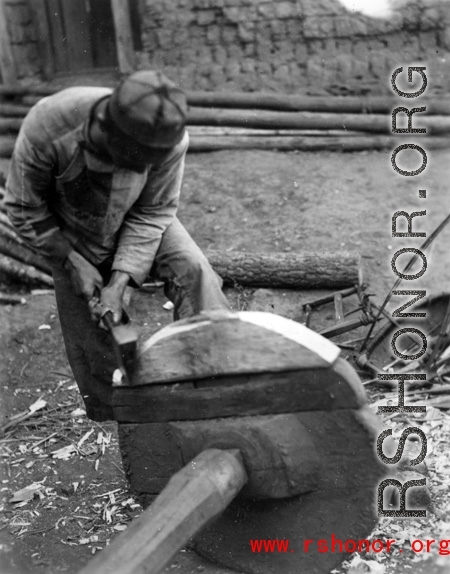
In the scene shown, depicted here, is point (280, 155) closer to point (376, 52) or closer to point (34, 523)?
point (376, 52)

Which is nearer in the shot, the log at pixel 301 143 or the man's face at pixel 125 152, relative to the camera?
the man's face at pixel 125 152

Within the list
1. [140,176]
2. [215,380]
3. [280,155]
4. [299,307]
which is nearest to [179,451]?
[215,380]

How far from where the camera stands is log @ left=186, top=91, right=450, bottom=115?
7910 millimetres

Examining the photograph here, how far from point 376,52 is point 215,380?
698cm

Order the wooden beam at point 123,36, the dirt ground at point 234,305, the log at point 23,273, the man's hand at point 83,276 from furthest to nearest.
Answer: the wooden beam at point 123,36 < the log at point 23,273 < the dirt ground at point 234,305 < the man's hand at point 83,276

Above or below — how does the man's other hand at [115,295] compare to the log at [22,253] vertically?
above

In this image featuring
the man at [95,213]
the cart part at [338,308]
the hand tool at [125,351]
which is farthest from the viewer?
the cart part at [338,308]

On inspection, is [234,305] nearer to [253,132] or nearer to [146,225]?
[146,225]

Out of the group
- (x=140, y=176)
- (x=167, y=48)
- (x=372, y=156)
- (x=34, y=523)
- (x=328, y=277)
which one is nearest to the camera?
(x=140, y=176)

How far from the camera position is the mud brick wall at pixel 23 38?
376 inches

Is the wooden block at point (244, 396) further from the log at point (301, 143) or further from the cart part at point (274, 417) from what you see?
the log at point (301, 143)

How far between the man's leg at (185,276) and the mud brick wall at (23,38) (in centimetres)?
726

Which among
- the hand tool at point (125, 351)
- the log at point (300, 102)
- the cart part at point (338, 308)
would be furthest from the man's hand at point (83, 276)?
the log at point (300, 102)

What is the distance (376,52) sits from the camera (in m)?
8.41
